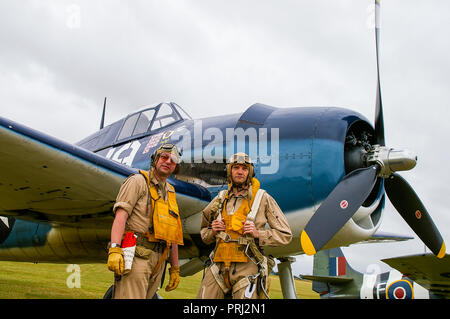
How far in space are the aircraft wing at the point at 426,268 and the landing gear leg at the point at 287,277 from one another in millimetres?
4533

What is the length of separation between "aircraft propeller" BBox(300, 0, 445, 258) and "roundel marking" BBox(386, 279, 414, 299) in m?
9.64

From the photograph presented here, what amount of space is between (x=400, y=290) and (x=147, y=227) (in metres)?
14.0

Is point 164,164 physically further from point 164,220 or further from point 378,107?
point 378,107

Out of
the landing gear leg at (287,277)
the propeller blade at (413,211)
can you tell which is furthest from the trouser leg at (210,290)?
the landing gear leg at (287,277)

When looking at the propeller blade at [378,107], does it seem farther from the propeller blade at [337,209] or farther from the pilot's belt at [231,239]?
Result: the pilot's belt at [231,239]

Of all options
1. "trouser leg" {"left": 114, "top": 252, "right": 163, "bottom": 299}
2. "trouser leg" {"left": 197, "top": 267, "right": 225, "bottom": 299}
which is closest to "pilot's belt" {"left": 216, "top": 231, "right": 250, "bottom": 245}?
"trouser leg" {"left": 197, "top": 267, "right": 225, "bottom": 299}

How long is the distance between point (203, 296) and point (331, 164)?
2326 mm

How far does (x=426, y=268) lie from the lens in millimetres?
10883

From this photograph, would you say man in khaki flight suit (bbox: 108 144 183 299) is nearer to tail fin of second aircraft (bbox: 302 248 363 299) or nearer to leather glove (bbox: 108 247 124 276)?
leather glove (bbox: 108 247 124 276)

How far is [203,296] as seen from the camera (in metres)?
2.85

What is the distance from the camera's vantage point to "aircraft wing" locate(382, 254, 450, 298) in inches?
405

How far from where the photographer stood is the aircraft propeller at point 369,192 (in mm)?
4012
